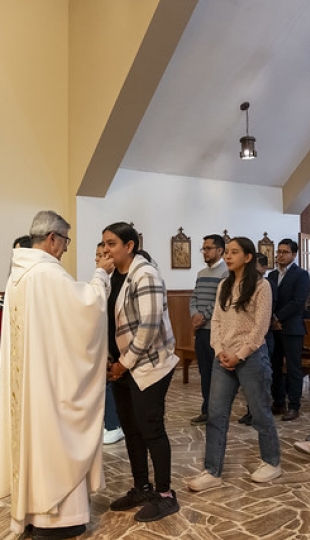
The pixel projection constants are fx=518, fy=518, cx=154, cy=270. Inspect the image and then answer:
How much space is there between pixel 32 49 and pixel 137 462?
5.16m

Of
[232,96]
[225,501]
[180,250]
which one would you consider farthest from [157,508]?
[232,96]

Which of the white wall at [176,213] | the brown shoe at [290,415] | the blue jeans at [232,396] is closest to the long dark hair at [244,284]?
the blue jeans at [232,396]

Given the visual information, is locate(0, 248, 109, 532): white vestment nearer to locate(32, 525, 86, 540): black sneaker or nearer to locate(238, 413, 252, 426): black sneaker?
locate(32, 525, 86, 540): black sneaker

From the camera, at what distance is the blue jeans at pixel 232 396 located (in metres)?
2.97

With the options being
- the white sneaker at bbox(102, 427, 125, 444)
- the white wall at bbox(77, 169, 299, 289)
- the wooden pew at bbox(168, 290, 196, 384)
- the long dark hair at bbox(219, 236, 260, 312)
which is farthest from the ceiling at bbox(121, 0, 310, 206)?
the white sneaker at bbox(102, 427, 125, 444)

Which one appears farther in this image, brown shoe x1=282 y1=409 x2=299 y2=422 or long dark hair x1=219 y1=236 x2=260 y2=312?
brown shoe x1=282 y1=409 x2=299 y2=422

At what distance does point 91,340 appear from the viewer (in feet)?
7.96

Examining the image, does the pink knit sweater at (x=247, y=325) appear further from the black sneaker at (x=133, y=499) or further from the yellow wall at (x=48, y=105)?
the yellow wall at (x=48, y=105)

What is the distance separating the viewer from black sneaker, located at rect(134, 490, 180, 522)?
8.55 ft

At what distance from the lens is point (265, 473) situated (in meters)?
3.15

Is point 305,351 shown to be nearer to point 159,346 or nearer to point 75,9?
point 159,346

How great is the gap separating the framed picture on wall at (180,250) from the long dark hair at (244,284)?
4.09 m

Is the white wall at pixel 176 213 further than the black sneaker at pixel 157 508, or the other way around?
the white wall at pixel 176 213

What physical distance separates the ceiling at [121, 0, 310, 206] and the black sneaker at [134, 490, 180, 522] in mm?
4622
